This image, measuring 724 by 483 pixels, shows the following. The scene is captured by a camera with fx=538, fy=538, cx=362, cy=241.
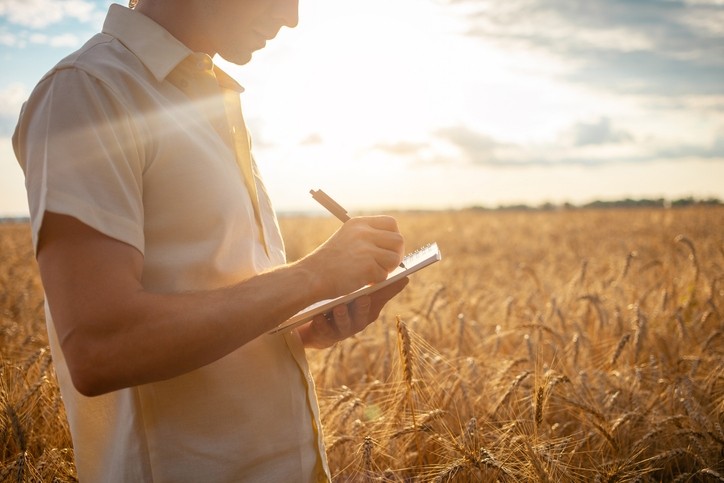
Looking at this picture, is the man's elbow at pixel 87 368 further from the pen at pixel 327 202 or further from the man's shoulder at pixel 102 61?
the pen at pixel 327 202

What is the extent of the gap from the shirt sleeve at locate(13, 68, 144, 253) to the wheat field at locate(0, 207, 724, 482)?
1.03 meters

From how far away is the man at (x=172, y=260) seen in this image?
33.8 inches

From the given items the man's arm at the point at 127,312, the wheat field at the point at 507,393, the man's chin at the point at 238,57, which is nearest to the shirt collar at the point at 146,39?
the man's chin at the point at 238,57

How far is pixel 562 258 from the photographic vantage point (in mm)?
10836

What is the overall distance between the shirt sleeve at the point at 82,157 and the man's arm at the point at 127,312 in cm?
2

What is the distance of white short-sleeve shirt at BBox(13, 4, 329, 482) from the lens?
88 cm

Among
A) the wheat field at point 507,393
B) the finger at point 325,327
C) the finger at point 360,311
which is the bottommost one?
the wheat field at point 507,393

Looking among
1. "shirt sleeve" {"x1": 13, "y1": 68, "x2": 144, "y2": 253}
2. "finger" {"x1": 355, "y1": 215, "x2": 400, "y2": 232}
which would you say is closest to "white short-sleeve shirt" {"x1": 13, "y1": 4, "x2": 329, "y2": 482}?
"shirt sleeve" {"x1": 13, "y1": 68, "x2": 144, "y2": 253}

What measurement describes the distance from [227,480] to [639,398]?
2.37 meters

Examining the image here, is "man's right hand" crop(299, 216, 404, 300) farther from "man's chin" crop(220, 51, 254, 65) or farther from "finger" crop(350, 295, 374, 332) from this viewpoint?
"man's chin" crop(220, 51, 254, 65)

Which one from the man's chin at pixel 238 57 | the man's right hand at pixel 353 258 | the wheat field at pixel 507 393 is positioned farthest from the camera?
the wheat field at pixel 507 393

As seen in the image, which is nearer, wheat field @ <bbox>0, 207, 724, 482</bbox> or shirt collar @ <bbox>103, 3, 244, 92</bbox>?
shirt collar @ <bbox>103, 3, 244, 92</bbox>

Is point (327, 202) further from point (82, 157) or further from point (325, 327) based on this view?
point (82, 157)

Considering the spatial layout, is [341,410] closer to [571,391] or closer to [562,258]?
[571,391]
